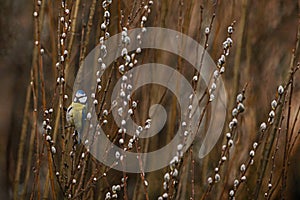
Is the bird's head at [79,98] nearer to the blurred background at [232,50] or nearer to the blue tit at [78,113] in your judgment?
the blue tit at [78,113]

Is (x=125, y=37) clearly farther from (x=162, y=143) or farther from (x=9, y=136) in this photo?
(x=9, y=136)

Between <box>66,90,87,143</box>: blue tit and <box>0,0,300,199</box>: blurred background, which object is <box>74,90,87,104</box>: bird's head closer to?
<box>66,90,87,143</box>: blue tit

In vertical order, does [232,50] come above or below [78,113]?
above

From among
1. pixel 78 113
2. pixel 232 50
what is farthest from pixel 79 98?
pixel 232 50

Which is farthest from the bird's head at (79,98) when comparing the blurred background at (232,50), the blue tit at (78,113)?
the blurred background at (232,50)

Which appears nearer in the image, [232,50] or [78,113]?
[78,113]

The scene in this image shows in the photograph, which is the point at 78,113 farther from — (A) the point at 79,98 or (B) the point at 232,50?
(B) the point at 232,50
